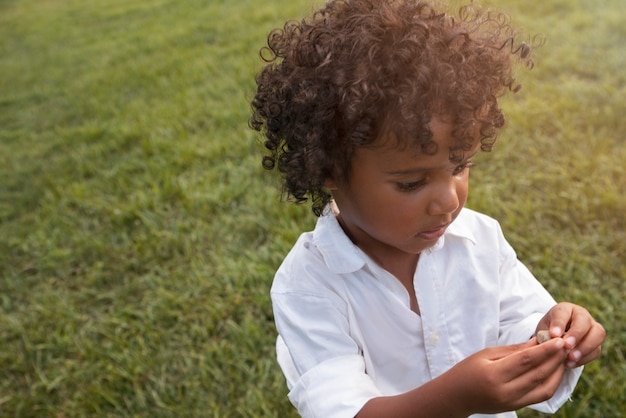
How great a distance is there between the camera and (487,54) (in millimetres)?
1435

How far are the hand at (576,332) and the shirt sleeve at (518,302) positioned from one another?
160 millimetres

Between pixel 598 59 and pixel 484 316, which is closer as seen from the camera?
pixel 484 316

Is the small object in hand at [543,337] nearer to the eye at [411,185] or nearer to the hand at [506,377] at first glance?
the hand at [506,377]

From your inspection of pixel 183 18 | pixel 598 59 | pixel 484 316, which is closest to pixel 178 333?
pixel 484 316

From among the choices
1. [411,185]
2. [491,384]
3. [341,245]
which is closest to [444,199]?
[411,185]

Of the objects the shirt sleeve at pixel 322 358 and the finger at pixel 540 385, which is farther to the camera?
the shirt sleeve at pixel 322 358

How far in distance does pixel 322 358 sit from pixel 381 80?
1.97 feet

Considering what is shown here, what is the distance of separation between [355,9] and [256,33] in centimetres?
483

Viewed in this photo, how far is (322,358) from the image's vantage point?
1.45m

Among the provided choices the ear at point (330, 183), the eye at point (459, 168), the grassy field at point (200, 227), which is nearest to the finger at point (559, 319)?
the eye at point (459, 168)

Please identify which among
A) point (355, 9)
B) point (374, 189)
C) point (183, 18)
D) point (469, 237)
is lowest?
point (469, 237)

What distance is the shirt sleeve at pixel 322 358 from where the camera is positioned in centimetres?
138

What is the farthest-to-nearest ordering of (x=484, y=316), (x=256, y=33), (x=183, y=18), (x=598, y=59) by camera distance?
(x=183, y=18)
(x=256, y=33)
(x=598, y=59)
(x=484, y=316)

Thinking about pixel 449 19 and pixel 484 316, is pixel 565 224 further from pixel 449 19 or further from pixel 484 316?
pixel 449 19
